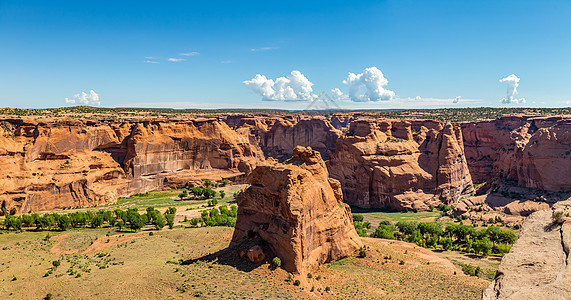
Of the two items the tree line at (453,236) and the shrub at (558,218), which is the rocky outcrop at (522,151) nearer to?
the tree line at (453,236)

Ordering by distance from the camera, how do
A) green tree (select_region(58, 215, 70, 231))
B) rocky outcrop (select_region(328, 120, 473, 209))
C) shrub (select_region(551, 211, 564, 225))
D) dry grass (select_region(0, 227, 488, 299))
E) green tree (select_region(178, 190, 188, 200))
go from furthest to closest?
1. green tree (select_region(178, 190, 188, 200))
2. rocky outcrop (select_region(328, 120, 473, 209))
3. green tree (select_region(58, 215, 70, 231))
4. dry grass (select_region(0, 227, 488, 299))
5. shrub (select_region(551, 211, 564, 225))

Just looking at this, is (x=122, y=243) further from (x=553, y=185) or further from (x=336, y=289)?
(x=553, y=185)

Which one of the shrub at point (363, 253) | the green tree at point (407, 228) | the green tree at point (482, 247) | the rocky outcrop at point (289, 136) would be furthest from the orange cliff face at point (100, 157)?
the green tree at point (482, 247)

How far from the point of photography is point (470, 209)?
3054 inches

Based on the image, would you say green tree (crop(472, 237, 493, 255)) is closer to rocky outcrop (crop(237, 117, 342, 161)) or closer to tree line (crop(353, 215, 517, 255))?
tree line (crop(353, 215, 517, 255))

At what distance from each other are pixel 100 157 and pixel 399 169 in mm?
74490

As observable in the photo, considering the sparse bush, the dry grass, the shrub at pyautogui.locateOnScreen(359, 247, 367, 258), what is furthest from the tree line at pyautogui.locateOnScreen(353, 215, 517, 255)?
the sparse bush

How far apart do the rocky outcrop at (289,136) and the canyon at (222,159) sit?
4255 centimetres

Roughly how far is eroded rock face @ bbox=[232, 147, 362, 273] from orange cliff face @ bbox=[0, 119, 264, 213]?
53.7m

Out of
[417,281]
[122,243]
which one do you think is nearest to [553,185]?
[417,281]

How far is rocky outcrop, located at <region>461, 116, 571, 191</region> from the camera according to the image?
76.1 m

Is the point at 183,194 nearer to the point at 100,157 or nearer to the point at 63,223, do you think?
the point at 100,157

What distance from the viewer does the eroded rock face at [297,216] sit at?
107ft

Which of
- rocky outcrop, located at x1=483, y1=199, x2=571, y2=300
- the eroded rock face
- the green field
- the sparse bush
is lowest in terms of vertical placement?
the green field
